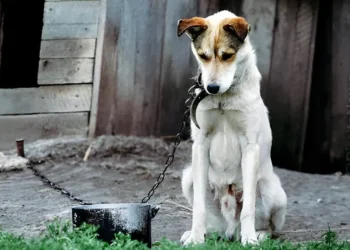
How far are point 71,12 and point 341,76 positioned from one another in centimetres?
269

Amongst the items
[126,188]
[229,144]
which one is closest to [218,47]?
[229,144]

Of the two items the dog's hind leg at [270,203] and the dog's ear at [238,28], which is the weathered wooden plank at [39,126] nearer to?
the dog's hind leg at [270,203]

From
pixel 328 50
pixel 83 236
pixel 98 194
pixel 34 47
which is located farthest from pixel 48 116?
pixel 83 236

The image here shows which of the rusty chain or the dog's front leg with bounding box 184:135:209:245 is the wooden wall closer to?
the rusty chain

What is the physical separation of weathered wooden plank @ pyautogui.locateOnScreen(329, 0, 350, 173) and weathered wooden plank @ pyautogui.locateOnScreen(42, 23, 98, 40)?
7.66 ft

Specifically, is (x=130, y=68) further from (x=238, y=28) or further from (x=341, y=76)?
(x=238, y=28)

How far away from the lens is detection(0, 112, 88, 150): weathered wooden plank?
7566mm

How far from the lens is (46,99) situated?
7.58 metres

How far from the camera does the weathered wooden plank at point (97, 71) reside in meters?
7.49

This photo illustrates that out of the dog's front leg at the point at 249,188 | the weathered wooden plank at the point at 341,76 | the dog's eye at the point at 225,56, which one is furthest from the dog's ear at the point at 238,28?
the weathered wooden plank at the point at 341,76

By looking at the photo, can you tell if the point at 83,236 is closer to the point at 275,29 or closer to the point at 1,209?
the point at 1,209

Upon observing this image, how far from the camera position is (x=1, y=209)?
19.2 feet

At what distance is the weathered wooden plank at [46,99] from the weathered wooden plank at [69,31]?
48cm

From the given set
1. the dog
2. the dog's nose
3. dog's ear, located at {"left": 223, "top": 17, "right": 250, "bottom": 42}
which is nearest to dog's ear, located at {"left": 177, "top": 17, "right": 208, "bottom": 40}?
the dog
